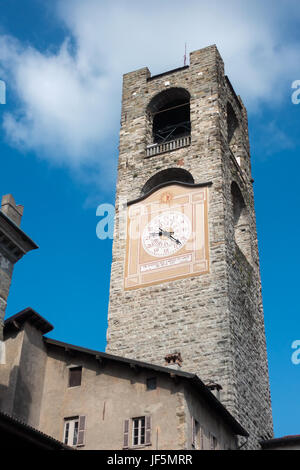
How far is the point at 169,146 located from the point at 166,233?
14.1 feet

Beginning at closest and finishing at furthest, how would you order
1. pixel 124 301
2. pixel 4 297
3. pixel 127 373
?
pixel 4 297 < pixel 127 373 < pixel 124 301

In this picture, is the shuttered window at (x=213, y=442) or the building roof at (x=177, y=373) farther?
the shuttered window at (x=213, y=442)

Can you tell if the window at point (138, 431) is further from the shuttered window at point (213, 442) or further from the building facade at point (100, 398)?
the shuttered window at point (213, 442)

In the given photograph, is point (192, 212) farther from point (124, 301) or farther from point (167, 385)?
point (167, 385)

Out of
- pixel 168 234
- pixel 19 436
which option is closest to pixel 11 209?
pixel 19 436

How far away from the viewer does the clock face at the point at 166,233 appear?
25984 millimetres

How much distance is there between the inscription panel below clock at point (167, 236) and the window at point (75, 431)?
27.4 ft

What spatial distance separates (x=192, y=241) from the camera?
25766 mm

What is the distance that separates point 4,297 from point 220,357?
8.46 metres

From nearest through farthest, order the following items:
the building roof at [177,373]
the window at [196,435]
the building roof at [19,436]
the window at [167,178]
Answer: the building roof at [19,436]
the window at [196,435]
the building roof at [177,373]
the window at [167,178]

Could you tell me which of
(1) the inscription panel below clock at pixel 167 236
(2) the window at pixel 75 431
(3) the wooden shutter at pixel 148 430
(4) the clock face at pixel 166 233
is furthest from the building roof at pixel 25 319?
(4) the clock face at pixel 166 233

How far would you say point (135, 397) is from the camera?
1741 cm

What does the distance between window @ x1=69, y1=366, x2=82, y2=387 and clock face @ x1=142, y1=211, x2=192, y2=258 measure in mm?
8018
